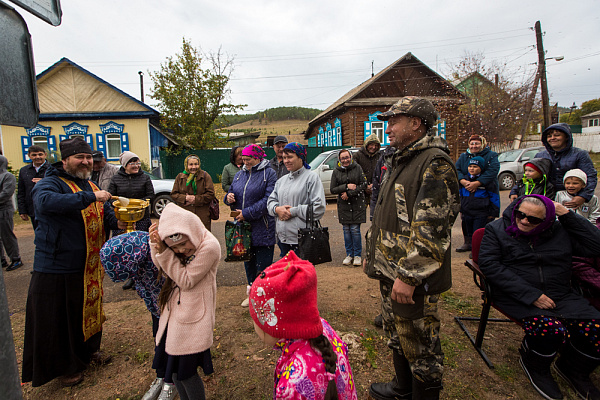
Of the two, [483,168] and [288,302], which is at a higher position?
[483,168]

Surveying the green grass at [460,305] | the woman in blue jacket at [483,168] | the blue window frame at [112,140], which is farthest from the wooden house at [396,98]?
the green grass at [460,305]

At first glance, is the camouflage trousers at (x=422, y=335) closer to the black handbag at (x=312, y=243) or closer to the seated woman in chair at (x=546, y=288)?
the seated woman in chair at (x=546, y=288)

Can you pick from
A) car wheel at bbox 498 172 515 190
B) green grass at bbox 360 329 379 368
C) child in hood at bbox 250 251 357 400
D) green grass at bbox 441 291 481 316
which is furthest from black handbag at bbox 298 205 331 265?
car wheel at bbox 498 172 515 190

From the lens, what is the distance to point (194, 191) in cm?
479

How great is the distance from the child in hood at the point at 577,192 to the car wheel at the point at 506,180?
9.78 meters

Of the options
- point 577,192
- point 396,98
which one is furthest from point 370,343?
point 396,98

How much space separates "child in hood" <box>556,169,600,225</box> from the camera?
361cm

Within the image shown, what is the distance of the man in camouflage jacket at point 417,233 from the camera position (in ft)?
6.14

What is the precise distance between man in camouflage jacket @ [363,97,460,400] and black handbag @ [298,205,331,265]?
3.70 feet

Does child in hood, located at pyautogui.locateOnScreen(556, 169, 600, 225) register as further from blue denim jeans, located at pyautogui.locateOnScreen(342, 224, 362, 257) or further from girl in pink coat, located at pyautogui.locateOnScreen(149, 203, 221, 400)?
girl in pink coat, located at pyautogui.locateOnScreen(149, 203, 221, 400)

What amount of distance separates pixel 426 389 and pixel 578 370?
1.40 metres

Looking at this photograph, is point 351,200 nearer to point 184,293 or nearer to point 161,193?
point 184,293

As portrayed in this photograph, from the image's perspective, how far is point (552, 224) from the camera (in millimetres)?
2582

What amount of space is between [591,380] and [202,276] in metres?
3.13
